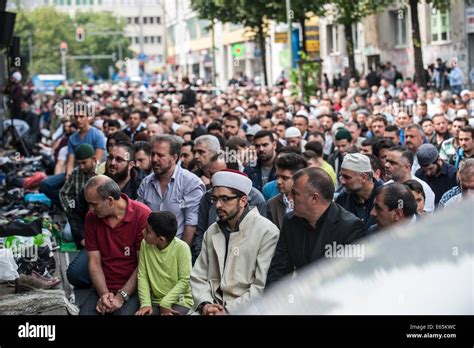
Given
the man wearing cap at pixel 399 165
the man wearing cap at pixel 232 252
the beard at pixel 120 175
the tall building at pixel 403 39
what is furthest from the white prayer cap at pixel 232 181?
the tall building at pixel 403 39

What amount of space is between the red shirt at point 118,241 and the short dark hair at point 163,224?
508mm

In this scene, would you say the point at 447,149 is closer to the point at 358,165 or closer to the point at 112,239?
the point at 358,165

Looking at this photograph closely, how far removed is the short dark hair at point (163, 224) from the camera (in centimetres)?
840

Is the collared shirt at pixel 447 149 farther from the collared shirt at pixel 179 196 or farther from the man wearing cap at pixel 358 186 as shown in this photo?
the man wearing cap at pixel 358 186

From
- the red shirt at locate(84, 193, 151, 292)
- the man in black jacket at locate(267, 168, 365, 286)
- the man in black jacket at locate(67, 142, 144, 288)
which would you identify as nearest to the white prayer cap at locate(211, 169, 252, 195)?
the man in black jacket at locate(267, 168, 365, 286)

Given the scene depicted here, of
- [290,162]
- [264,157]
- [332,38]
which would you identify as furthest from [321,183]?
[332,38]

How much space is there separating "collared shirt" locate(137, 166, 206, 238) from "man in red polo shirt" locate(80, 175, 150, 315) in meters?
1.48

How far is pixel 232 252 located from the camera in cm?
755

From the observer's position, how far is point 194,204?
1062cm

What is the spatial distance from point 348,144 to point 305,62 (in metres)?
22.5

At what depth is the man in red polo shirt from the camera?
887cm

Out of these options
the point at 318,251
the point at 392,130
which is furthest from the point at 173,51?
the point at 318,251

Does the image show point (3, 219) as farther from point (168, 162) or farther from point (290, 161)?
point (290, 161)

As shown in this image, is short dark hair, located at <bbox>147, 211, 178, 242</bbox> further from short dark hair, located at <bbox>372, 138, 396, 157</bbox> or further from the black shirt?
short dark hair, located at <bbox>372, 138, 396, 157</bbox>
